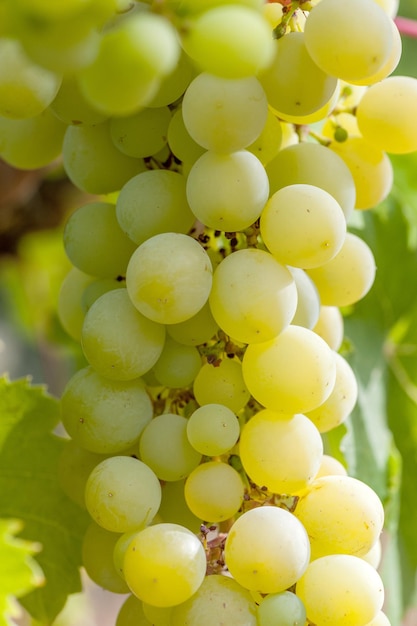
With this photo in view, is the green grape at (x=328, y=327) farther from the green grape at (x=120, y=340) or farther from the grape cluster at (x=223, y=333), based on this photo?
the green grape at (x=120, y=340)

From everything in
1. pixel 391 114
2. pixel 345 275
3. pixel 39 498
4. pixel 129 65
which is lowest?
pixel 39 498

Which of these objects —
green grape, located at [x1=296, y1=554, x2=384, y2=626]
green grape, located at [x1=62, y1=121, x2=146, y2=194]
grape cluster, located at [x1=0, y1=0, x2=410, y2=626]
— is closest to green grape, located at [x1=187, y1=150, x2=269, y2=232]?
grape cluster, located at [x1=0, y1=0, x2=410, y2=626]

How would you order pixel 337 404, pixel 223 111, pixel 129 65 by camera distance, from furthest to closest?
pixel 337 404, pixel 223 111, pixel 129 65

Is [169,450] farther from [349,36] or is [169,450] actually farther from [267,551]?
[349,36]

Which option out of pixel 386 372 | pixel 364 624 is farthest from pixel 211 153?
pixel 386 372

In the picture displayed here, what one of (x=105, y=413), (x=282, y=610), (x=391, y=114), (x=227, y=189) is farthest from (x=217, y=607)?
(x=391, y=114)
